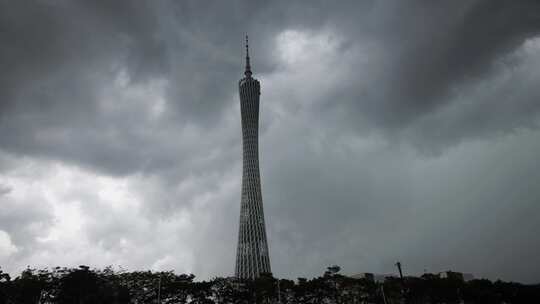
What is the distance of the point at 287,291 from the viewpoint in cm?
5262

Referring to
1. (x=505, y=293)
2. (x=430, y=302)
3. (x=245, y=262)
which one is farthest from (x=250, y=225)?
(x=505, y=293)

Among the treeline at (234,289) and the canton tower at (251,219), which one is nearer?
the treeline at (234,289)

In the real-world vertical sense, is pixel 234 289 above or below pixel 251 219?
below

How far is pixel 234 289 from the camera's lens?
52281 millimetres

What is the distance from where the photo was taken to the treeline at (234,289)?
145 ft

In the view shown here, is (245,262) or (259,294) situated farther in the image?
(245,262)

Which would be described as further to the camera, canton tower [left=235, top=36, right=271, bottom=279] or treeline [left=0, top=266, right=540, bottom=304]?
canton tower [left=235, top=36, right=271, bottom=279]

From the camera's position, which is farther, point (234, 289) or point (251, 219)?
point (251, 219)

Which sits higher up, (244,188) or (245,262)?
(244,188)

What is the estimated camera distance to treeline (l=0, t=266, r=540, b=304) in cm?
4406

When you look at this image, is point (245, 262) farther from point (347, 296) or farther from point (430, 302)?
point (430, 302)

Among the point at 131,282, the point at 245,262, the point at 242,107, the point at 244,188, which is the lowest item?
the point at 131,282

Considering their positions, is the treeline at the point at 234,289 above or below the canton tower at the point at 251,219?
below

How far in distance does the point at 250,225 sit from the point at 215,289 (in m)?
19.4
